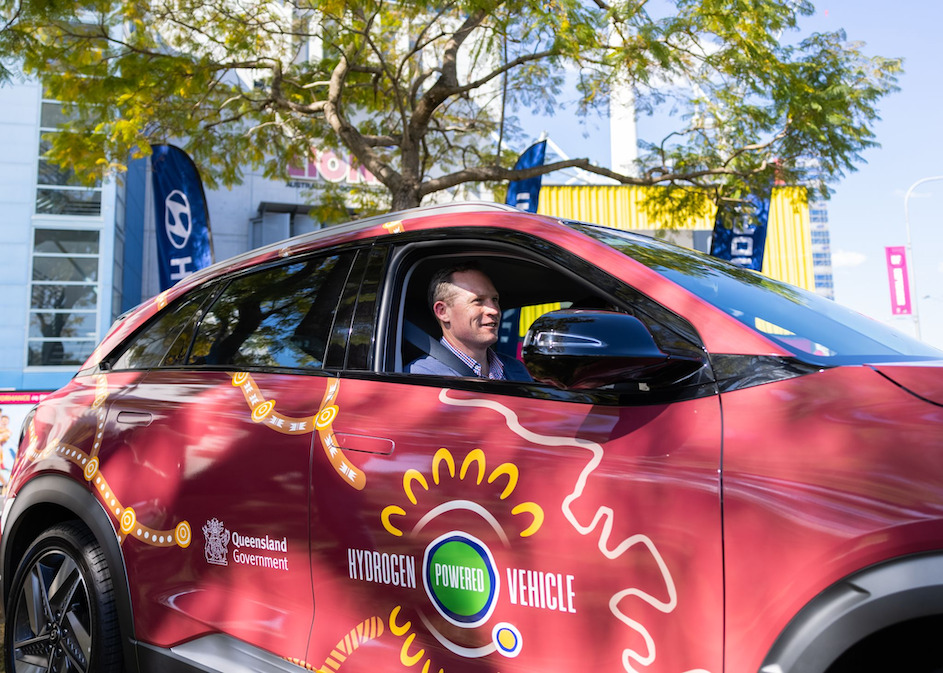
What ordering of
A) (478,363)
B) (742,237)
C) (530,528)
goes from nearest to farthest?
(530,528), (478,363), (742,237)

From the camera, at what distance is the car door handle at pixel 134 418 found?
270 cm

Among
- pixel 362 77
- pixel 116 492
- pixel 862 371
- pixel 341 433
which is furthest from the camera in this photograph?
pixel 362 77

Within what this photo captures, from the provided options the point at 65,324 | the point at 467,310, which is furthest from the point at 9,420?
the point at 65,324

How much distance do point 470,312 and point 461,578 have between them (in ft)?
3.61

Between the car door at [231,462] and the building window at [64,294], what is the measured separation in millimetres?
17426

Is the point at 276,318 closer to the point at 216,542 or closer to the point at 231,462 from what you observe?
the point at 231,462

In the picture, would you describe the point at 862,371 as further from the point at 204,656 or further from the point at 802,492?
the point at 204,656

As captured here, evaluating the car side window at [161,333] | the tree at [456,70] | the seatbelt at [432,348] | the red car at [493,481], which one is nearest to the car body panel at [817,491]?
the red car at [493,481]

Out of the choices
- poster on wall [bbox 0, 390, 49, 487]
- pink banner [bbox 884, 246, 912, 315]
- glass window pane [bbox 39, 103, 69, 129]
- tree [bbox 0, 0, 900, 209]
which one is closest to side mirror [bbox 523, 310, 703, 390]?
tree [bbox 0, 0, 900, 209]

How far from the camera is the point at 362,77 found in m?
11.7

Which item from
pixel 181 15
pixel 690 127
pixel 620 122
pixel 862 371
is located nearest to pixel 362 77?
pixel 181 15

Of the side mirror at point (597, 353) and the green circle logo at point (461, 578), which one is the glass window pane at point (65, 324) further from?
the side mirror at point (597, 353)

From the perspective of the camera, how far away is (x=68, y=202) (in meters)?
18.5

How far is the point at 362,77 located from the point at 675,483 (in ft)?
37.1
